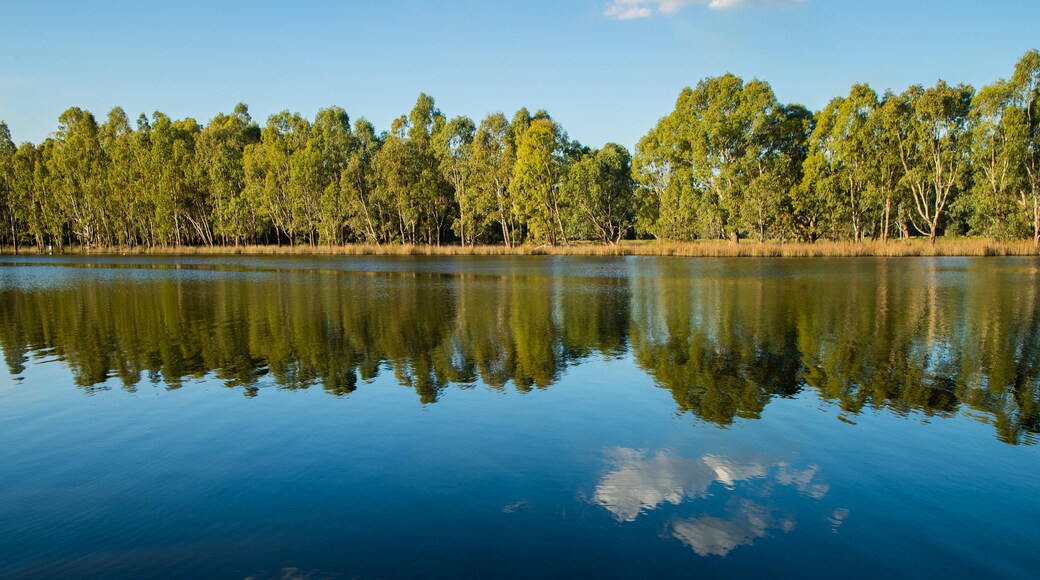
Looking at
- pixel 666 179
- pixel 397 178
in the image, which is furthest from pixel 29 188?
pixel 666 179

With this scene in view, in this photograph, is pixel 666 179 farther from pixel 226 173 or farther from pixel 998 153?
pixel 226 173

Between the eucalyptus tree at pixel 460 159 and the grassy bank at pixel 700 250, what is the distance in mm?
6288

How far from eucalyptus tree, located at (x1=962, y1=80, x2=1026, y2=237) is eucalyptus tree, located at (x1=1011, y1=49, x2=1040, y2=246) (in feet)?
1.75

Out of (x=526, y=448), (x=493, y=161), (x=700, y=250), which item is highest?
(x=493, y=161)

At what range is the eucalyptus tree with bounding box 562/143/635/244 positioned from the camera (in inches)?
2874

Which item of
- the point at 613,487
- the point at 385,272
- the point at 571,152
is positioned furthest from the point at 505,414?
the point at 571,152

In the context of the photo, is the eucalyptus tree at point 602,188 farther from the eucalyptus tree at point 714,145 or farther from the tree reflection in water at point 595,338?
the tree reflection in water at point 595,338

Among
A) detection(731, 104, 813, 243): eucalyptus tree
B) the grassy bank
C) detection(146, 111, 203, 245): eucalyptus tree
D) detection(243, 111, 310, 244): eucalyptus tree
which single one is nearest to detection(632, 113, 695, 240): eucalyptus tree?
the grassy bank

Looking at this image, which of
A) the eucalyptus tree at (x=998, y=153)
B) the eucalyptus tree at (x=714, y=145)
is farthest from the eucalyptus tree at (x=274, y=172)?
the eucalyptus tree at (x=998, y=153)

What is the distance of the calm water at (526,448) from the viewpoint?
6.28 meters

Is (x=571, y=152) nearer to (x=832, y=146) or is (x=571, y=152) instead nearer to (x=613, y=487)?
(x=832, y=146)

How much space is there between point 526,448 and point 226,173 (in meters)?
90.2

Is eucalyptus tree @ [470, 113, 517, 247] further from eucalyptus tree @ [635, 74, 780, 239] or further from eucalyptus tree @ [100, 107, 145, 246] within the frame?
eucalyptus tree @ [100, 107, 145, 246]

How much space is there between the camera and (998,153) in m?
52.7
